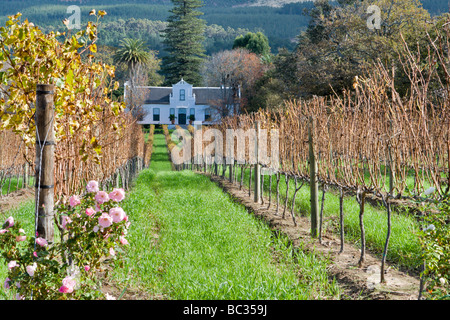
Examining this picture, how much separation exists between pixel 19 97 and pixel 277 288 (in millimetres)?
3210

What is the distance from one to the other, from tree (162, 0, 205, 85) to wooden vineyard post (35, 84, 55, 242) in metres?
59.4

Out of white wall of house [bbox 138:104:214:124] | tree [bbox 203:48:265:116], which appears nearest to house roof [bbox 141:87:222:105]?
white wall of house [bbox 138:104:214:124]

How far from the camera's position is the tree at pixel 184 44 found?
63.0 m

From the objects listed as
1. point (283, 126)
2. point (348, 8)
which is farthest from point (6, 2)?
point (283, 126)

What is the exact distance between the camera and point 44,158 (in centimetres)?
382

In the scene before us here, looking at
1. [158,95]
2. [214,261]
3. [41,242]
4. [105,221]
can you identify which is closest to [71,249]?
[41,242]

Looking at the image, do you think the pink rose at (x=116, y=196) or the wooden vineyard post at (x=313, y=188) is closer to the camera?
the pink rose at (x=116, y=196)

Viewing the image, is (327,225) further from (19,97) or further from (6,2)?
(6,2)

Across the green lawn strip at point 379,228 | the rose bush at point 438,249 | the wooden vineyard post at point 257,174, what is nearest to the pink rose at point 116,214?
the rose bush at point 438,249

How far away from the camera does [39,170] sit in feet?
12.1

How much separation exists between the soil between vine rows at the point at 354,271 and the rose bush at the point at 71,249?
2577 millimetres

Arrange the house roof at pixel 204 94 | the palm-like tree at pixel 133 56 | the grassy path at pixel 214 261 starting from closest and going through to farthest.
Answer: the grassy path at pixel 214 261
the palm-like tree at pixel 133 56
the house roof at pixel 204 94

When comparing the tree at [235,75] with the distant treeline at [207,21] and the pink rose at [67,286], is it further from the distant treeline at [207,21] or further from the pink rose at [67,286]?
the distant treeline at [207,21]

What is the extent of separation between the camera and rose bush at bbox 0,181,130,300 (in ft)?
10.9
